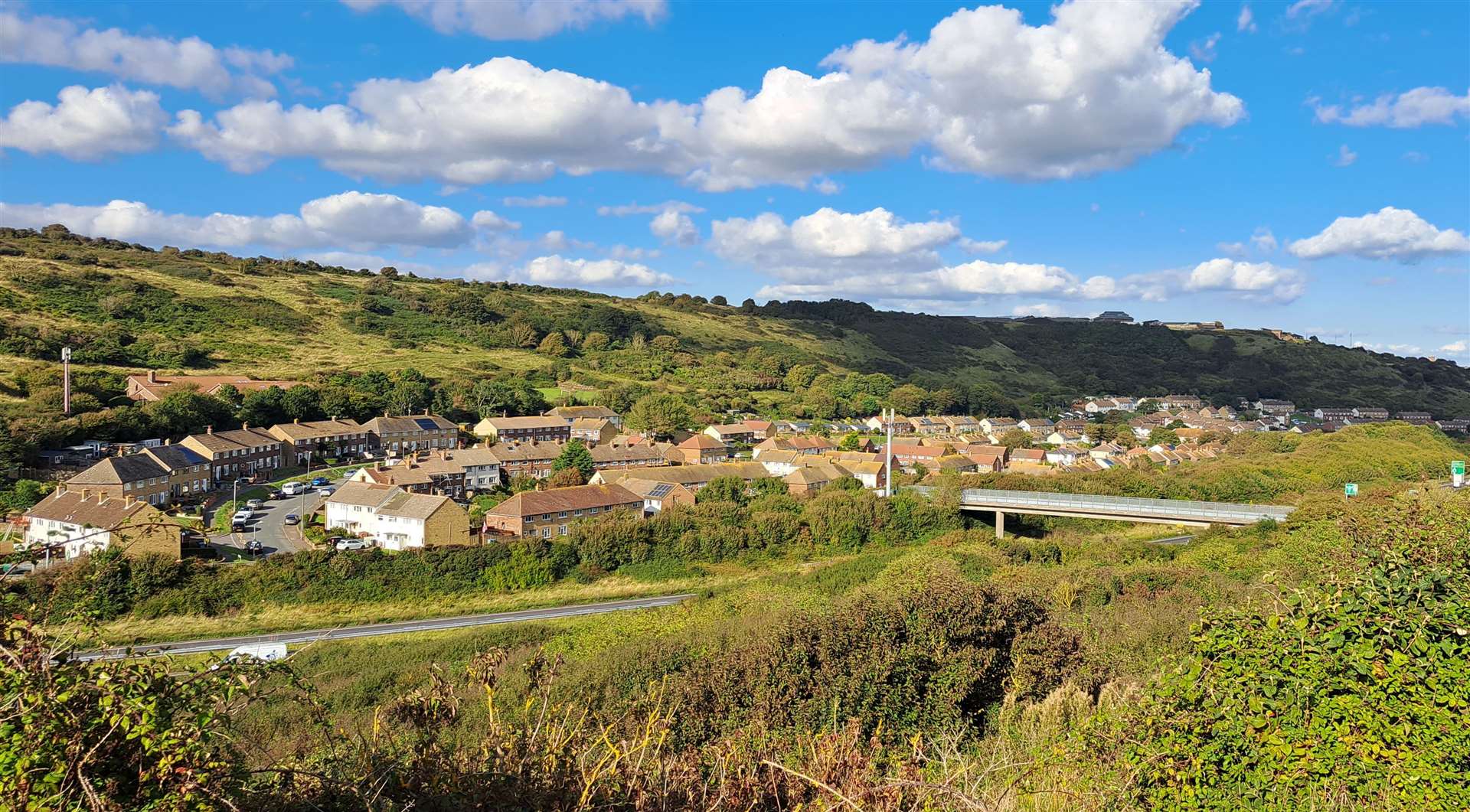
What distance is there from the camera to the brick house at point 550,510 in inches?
1121

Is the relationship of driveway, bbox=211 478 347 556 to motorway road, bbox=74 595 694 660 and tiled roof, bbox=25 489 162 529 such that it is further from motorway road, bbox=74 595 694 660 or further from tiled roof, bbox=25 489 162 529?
motorway road, bbox=74 595 694 660

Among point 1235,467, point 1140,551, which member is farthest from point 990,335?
point 1140,551

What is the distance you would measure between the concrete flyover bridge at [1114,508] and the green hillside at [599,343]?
3428 cm

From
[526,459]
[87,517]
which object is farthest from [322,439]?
[87,517]

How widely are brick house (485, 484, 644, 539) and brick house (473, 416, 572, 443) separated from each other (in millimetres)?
18052

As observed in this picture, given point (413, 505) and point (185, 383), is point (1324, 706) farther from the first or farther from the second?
point (185, 383)

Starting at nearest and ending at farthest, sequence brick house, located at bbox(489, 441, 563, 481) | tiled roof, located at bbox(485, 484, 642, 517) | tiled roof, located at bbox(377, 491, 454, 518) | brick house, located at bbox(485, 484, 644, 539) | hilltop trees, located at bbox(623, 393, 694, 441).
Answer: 1. tiled roof, located at bbox(377, 491, 454, 518)
2. brick house, located at bbox(485, 484, 644, 539)
3. tiled roof, located at bbox(485, 484, 642, 517)
4. brick house, located at bbox(489, 441, 563, 481)
5. hilltop trees, located at bbox(623, 393, 694, 441)

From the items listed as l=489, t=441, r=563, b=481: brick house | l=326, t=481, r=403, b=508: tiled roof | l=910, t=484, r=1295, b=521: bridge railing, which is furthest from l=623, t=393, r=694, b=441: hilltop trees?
l=326, t=481, r=403, b=508: tiled roof

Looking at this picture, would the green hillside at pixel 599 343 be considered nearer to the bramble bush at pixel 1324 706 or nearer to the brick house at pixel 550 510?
the brick house at pixel 550 510

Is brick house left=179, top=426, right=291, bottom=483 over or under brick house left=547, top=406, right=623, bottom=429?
under

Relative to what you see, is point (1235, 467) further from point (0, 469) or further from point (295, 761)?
point (0, 469)

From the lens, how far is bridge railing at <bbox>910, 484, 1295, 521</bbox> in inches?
1165

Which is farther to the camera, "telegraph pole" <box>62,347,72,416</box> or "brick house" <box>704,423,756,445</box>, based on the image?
"brick house" <box>704,423,756,445</box>

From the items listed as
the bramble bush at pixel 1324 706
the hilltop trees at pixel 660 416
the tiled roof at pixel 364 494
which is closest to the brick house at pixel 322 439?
the tiled roof at pixel 364 494
